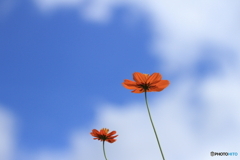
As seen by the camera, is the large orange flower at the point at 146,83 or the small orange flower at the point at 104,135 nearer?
the large orange flower at the point at 146,83

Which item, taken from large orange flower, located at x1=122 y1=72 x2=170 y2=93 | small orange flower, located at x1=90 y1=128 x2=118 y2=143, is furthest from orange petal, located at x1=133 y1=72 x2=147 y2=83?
small orange flower, located at x1=90 y1=128 x2=118 y2=143

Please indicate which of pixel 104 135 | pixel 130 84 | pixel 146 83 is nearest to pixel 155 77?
pixel 146 83

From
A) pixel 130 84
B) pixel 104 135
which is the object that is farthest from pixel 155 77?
pixel 104 135

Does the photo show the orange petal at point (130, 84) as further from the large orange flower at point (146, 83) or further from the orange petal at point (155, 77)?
the orange petal at point (155, 77)

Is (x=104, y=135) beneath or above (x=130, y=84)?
beneath

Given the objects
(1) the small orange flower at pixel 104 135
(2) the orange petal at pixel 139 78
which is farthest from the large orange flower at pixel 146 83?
(1) the small orange flower at pixel 104 135

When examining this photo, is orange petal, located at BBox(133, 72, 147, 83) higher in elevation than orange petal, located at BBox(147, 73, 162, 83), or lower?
higher

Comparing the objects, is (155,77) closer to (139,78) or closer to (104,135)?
(139,78)

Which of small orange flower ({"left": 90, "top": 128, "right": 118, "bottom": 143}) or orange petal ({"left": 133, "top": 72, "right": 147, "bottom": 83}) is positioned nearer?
orange petal ({"left": 133, "top": 72, "right": 147, "bottom": 83})

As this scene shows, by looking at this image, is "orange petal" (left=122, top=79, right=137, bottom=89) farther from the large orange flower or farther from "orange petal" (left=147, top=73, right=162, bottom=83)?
"orange petal" (left=147, top=73, right=162, bottom=83)

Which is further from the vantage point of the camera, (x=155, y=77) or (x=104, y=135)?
(x=104, y=135)
